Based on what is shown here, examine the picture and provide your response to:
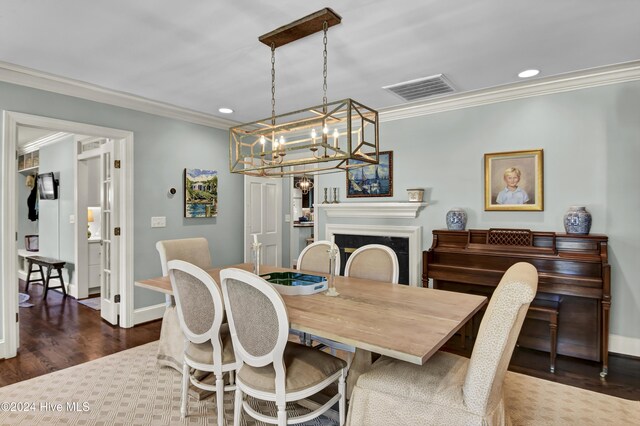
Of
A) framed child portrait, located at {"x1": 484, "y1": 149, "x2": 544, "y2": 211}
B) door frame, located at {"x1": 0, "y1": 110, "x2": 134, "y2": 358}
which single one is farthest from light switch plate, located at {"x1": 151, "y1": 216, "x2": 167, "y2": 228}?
framed child portrait, located at {"x1": 484, "y1": 149, "x2": 544, "y2": 211}

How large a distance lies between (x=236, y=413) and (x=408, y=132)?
11.3 ft

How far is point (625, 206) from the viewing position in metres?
3.03

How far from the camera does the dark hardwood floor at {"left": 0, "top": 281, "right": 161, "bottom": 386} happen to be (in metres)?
2.90

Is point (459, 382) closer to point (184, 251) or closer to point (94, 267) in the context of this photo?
point (184, 251)

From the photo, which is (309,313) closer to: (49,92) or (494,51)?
(494,51)

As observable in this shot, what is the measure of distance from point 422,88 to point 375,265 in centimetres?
183

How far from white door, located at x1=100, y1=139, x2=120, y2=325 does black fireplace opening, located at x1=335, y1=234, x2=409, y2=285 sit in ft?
8.66

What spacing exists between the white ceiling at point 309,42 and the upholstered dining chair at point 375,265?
154 centimetres

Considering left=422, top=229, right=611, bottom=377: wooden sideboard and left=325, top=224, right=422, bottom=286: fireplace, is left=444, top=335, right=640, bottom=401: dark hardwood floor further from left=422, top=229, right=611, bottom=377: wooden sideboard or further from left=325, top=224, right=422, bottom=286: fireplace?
left=325, top=224, right=422, bottom=286: fireplace

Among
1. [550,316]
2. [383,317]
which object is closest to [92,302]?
[383,317]

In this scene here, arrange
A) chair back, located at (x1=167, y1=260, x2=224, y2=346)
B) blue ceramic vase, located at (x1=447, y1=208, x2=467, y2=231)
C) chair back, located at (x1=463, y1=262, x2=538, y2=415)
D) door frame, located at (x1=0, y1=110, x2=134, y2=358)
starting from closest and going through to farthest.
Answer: chair back, located at (x1=463, y1=262, x2=538, y2=415)
chair back, located at (x1=167, y1=260, x2=224, y2=346)
door frame, located at (x1=0, y1=110, x2=134, y2=358)
blue ceramic vase, located at (x1=447, y1=208, x2=467, y2=231)

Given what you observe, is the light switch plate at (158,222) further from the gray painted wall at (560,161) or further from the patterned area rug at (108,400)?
the gray painted wall at (560,161)

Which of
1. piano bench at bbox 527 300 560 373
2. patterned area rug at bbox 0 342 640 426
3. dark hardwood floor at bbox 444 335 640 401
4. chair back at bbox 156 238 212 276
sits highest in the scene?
chair back at bbox 156 238 212 276

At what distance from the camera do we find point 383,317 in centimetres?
178
